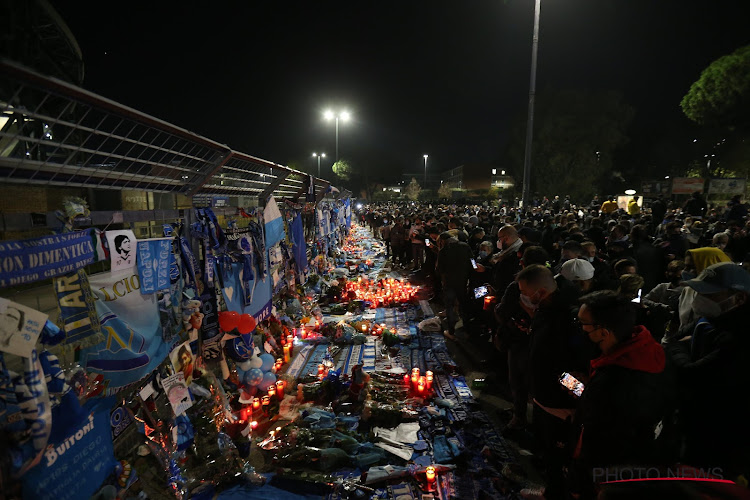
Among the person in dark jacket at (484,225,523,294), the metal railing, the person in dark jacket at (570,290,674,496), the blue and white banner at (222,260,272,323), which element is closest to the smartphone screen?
the person in dark jacket at (570,290,674,496)

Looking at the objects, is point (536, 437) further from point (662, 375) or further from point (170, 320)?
point (170, 320)

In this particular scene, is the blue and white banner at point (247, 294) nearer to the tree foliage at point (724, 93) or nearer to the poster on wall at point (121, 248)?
the poster on wall at point (121, 248)

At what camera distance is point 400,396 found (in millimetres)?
5590

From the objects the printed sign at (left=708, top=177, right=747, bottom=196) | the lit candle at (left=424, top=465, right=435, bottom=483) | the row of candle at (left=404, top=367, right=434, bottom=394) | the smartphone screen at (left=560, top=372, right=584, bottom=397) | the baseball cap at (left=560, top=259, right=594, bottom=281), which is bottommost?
the lit candle at (left=424, top=465, right=435, bottom=483)

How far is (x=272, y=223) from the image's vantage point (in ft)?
23.2

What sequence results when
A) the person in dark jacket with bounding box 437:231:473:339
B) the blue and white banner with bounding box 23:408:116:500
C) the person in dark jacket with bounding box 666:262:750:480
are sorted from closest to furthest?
the blue and white banner with bounding box 23:408:116:500, the person in dark jacket with bounding box 666:262:750:480, the person in dark jacket with bounding box 437:231:473:339

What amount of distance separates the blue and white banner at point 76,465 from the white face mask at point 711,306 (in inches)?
195

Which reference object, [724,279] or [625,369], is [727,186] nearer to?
[724,279]

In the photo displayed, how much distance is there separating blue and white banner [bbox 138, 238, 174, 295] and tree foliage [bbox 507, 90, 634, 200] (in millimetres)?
36717

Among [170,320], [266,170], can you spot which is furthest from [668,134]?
[170,320]

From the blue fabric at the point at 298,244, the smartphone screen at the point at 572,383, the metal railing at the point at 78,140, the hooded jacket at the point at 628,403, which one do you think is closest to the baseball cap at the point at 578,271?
the smartphone screen at the point at 572,383

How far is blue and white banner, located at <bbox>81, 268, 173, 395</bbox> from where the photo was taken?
9.81 ft

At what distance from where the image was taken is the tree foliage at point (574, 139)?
3366 centimetres

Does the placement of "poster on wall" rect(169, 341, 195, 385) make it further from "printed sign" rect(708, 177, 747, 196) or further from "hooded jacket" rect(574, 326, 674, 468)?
"printed sign" rect(708, 177, 747, 196)
